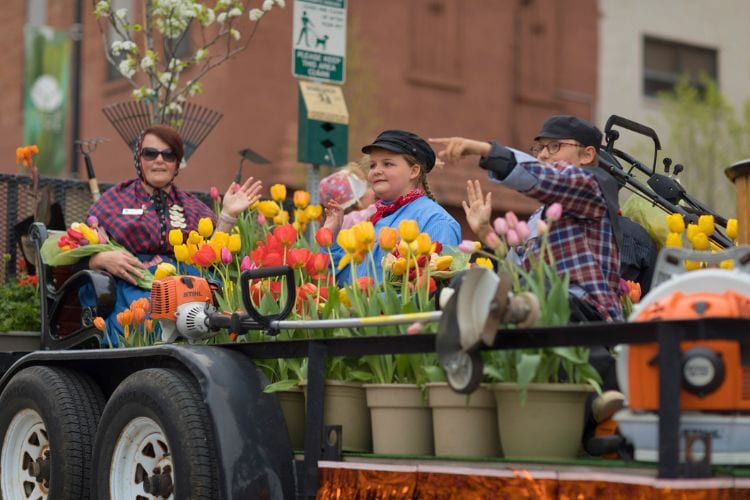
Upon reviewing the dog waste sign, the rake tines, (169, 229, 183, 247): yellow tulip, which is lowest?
(169, 229, 183, 247): yellow tulip

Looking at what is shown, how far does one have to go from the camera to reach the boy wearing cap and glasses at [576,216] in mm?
4621

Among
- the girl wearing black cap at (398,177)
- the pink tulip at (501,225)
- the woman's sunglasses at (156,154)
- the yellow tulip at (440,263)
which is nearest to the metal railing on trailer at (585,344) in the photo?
the pink tulip at (501,225)

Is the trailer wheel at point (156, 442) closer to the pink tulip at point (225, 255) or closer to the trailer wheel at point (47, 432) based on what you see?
the trailer wheel at point (47, 432)

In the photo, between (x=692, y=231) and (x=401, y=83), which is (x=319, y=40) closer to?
(x=692, y=231)

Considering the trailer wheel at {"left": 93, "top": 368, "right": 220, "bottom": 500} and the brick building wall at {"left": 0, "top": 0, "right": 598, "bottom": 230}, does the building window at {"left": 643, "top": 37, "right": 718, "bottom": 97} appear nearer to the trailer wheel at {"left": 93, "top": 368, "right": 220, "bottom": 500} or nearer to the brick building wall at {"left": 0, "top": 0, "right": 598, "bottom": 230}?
the brick building wall at {"left": 0, "top": 0, "right": 598, "bottom": 230}

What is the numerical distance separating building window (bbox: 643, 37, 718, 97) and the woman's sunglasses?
2013cm

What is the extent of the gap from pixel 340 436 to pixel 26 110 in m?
18.3

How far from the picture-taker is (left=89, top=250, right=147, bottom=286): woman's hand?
660 centimetres

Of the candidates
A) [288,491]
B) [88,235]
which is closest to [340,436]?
[288,491]

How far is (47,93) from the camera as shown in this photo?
68.6 ft

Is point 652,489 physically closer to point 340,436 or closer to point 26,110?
point 340,436

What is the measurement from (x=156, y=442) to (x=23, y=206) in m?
3.69

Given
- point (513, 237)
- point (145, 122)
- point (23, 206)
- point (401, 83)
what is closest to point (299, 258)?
point (513, 237)

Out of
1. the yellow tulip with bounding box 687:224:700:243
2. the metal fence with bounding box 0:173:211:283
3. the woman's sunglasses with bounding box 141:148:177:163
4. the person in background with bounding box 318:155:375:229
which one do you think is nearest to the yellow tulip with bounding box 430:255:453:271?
the yellow tulip with bounding box 687:224:700:243
